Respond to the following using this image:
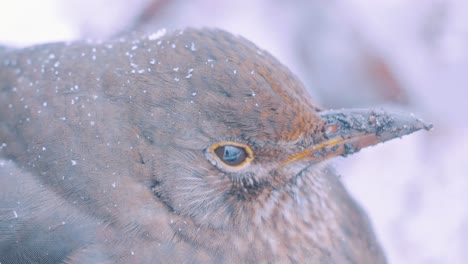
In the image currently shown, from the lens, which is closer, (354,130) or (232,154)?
(232,154)

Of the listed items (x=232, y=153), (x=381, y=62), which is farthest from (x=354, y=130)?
(x=381, y=62)

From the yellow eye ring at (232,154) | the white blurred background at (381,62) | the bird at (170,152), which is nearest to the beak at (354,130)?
the bird at (170,152)

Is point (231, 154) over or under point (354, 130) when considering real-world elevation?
under

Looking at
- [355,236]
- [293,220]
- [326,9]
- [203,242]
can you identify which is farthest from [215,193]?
[326,9]

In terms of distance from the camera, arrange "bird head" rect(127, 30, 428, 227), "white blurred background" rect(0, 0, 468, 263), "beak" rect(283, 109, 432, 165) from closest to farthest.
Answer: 1. "bird head" rect(127, 30, 428, 227)
2. "beak" rect(283, 109, 432, 165)
3. "white blurred background" rect(0, 0, 468, 263)

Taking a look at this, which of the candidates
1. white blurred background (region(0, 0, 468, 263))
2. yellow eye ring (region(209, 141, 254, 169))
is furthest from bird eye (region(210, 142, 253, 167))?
white blurred background (region(0, 0, 468, 263))

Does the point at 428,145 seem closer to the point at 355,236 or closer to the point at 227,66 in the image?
the point at 355,236

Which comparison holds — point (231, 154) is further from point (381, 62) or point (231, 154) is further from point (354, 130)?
point (381, 62)

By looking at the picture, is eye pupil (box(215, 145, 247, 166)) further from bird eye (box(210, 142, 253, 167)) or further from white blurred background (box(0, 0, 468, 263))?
white blurred background (box(0, 0, 468, 263))
